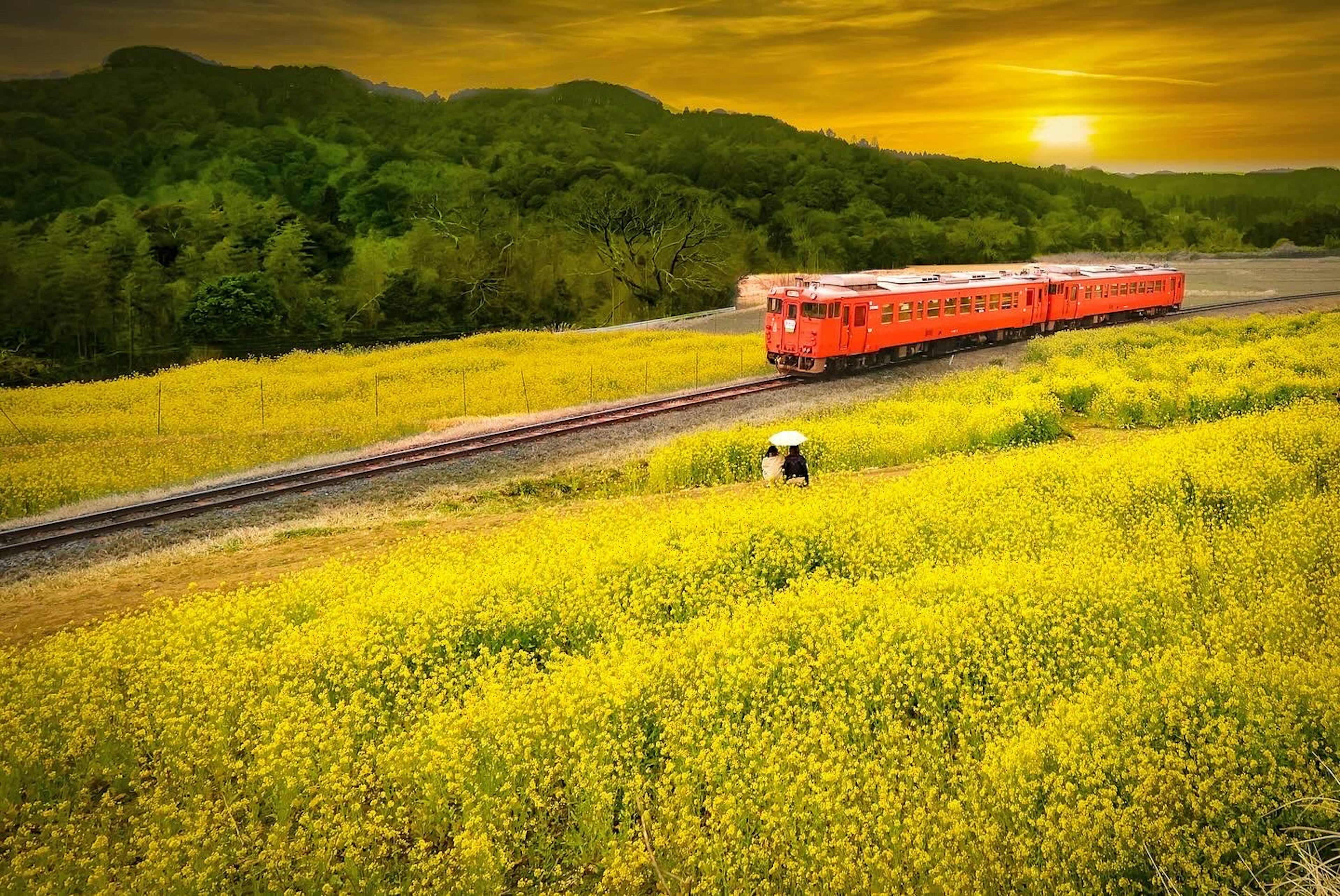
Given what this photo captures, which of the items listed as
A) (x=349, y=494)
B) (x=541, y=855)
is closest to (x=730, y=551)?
(x=541, y=855)

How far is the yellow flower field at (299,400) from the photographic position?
17562 millimetres

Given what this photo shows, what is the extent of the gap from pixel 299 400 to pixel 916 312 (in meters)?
19.3

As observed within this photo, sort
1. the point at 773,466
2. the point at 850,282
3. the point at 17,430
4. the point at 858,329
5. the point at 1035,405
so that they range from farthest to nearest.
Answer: the point at 850,282 < the point at 858,329 < the point at 17,430 < the point at 1035,405 < the point at 773,466

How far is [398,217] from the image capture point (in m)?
73.9

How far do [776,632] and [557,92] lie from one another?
11887 centimetres

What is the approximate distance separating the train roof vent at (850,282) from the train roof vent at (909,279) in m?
0.73

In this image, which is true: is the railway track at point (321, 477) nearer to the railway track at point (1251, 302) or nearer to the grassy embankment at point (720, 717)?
the grassy embankment at point (720, 717)

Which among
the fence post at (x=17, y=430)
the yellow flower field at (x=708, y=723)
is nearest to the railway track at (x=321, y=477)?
the yellow flower field at (x=708, y=723)

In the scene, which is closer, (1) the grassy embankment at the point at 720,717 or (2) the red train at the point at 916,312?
(1) the grassy embankment at the point at 720,717

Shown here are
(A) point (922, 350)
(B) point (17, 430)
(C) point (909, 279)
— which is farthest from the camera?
(A) point (922, 350)

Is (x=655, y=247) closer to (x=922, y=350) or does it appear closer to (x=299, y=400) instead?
(x=922, y=350)

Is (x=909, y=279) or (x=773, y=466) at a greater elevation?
(x=909, y=279)

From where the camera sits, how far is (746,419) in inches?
830

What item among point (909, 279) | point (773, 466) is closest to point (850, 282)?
point (909, 279)
